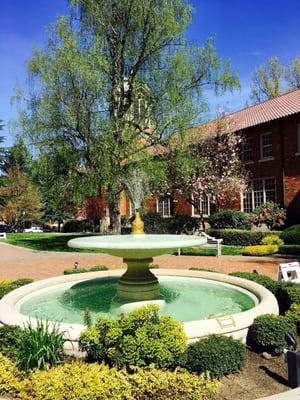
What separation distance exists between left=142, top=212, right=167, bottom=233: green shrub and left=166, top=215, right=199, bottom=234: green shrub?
0.51 m

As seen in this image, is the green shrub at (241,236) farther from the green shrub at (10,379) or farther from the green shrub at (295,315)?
the green shrub at (10,379)

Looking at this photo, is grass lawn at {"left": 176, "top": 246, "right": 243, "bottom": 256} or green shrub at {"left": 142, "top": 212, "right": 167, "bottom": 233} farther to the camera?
green shrub at {"left": 142, "top": 212, "right": 167, "bottom": 233}

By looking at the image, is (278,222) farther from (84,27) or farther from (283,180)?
(84,27)

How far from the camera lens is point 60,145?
68.9ft

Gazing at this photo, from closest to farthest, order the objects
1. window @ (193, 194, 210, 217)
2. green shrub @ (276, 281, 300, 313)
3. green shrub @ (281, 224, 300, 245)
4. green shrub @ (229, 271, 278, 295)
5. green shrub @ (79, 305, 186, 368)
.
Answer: green shrub @ (79, 305, 186, 368) → green shrub @ (276, 281, 300, 313) → green shrub @ (229, 271, 278, 295) → green shrub @ (281, 224, 300, 245) → window @ (193, 194, 210, 217)

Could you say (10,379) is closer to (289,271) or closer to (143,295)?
(143,295)

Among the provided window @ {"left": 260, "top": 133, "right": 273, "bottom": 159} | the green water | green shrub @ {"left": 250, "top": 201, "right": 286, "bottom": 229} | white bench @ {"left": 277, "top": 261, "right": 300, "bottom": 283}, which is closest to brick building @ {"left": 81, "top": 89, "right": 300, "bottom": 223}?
window @ {"left": 260, "top": 133, "right": 273, "bottom": 159}

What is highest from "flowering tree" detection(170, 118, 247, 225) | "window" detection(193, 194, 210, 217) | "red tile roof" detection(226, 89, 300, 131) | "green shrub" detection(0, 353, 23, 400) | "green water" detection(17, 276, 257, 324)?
"red tile roof" detection(226, 89, 300, 131)

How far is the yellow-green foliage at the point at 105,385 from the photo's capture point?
4.41m

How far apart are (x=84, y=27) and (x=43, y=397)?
2143 centimetres

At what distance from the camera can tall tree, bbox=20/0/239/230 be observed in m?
20.5

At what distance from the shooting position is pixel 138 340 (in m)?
5.15

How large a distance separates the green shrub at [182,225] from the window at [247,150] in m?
5.83

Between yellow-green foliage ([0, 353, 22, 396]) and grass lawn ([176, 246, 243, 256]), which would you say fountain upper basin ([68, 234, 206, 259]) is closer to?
yellow-green foliage ([0, 353, 22, 396])
